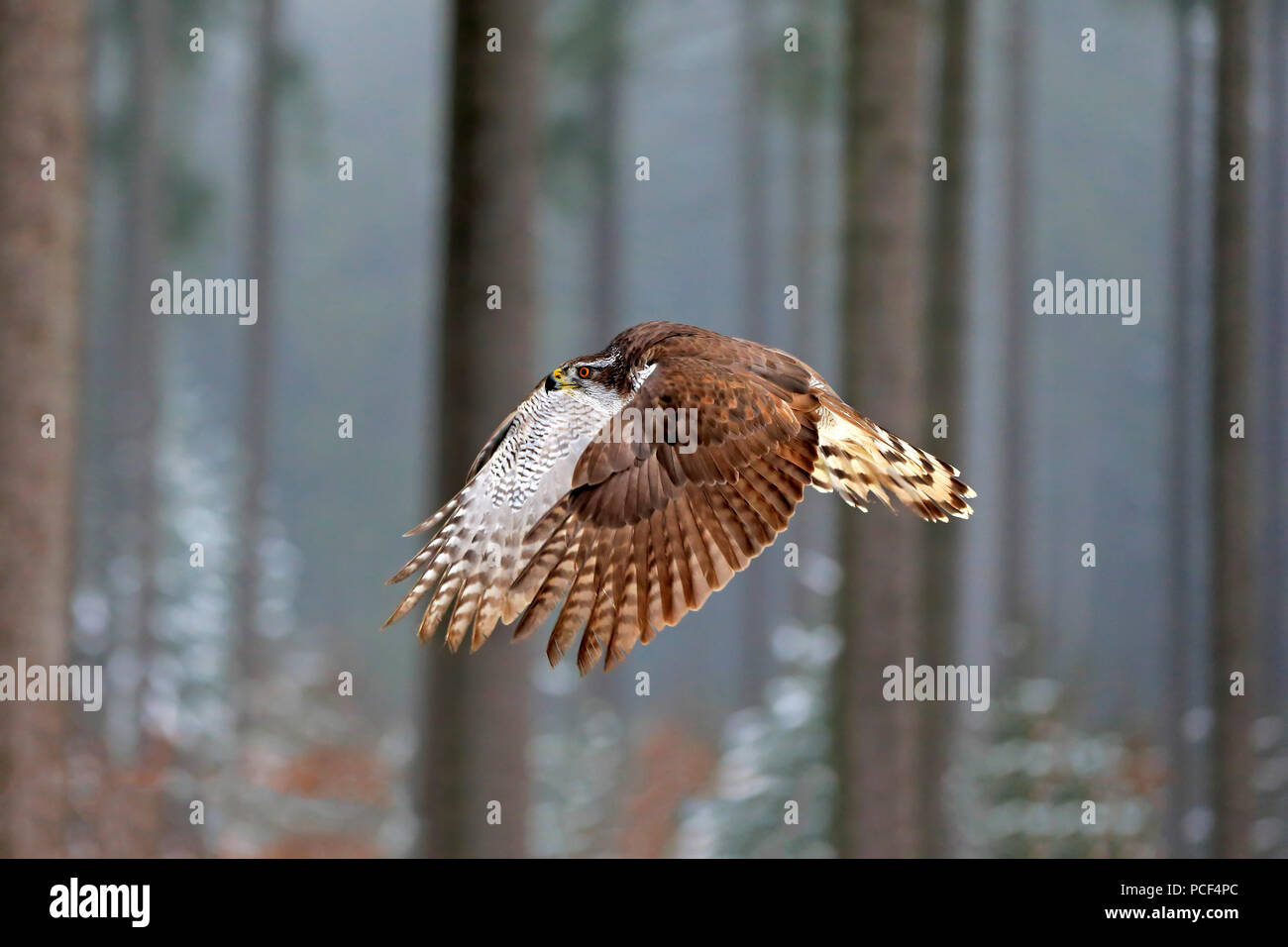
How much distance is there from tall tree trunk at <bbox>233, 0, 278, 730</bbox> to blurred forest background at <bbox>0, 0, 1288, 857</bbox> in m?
0.06

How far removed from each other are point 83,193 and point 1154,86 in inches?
1119

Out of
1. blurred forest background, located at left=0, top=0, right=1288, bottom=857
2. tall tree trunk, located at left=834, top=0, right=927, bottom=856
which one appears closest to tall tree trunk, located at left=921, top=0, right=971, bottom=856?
blurred forest background, located at left=0, top=0, right=1288, bottom=857

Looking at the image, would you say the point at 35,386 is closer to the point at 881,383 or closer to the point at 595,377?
the point at 595,377

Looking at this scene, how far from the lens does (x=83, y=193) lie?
4758 mm

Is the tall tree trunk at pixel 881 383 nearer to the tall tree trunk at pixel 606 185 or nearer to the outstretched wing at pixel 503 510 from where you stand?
the outstretched wing at pixel 503 510

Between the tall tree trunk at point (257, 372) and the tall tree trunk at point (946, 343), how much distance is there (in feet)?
26.0

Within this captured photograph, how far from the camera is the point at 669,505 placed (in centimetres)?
225

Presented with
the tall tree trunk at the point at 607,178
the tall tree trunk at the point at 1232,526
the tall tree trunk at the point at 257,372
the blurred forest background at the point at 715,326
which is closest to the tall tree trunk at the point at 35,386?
the blurred forest background at the point at 715,326

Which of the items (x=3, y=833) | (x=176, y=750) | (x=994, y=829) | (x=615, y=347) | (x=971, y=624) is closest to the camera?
(x=615, y=347)

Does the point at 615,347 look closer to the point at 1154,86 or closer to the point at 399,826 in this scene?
the point at 399,826

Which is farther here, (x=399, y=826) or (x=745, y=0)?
(x=745, y=0)

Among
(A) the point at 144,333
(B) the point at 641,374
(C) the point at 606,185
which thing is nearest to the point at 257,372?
(A) the point at 144,333

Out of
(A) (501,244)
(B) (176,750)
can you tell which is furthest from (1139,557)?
(A) (501,244)

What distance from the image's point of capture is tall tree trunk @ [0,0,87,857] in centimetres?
439
